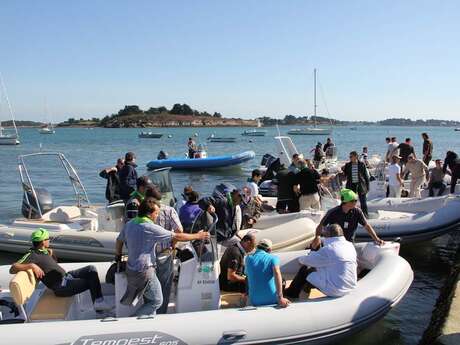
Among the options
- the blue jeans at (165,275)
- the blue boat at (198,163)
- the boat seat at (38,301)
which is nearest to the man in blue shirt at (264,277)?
the blue jeans at (165,275)

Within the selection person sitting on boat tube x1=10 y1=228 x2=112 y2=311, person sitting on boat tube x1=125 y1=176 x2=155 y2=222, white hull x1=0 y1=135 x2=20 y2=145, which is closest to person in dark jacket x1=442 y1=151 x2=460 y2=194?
person sitting on boat tube x1=125 y1=176 x2=155 y2=222

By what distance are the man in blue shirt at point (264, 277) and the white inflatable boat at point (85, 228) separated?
2674 mm

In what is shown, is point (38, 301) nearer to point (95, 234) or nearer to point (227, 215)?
point (227, 215)

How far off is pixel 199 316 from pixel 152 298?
49 centimetres

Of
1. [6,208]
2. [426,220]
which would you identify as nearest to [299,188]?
[426,220]

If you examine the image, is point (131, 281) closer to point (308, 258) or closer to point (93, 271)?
point (93, 271)

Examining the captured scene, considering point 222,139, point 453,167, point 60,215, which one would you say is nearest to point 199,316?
point 60,215

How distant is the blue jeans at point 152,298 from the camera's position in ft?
16.2

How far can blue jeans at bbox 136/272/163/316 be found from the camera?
493cm

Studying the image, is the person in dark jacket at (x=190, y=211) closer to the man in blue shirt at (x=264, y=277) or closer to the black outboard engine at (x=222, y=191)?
the black outboard engine at (x=222, y=191)

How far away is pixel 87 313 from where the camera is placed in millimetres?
5648

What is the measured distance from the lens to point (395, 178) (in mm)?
11773

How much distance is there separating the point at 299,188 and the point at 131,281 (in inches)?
205

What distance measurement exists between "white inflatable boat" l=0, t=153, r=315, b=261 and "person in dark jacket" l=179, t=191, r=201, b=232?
172 centimetres
